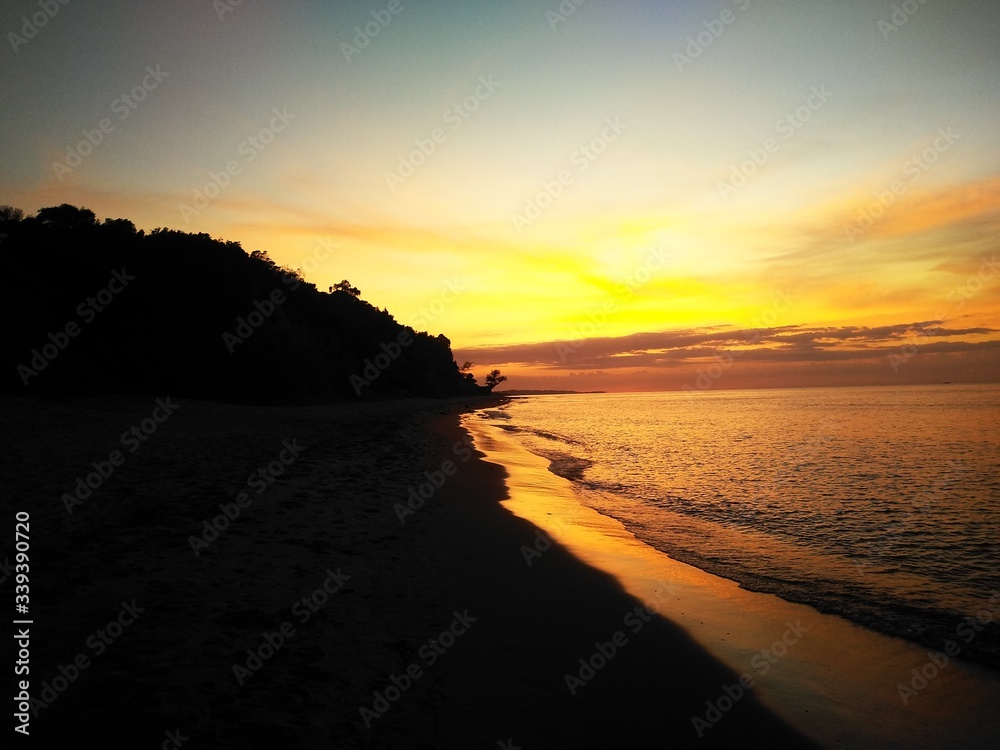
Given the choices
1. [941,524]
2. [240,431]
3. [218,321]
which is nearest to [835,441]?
[941,524]

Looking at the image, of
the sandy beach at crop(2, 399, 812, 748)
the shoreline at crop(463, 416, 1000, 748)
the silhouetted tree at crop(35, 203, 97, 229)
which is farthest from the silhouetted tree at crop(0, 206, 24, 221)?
the shoreline at crop(463, 416, 1000, 748)

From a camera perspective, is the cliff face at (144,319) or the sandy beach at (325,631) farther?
the cliff face at (144,319)

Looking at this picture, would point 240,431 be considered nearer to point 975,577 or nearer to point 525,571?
point 525,571

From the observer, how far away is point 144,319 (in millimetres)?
41125

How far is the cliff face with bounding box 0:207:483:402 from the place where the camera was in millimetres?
32531

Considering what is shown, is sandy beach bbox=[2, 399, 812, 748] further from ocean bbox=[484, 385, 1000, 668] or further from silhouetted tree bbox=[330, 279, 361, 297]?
silhouetted tree bbox=[330, 279, 361, 297]

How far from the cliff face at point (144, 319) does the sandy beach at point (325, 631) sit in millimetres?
25633

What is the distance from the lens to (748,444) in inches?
1487

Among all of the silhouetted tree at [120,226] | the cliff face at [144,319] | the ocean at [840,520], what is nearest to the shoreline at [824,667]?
the ocean at [840,520]

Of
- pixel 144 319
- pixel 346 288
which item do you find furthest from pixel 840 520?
pixel 346 288

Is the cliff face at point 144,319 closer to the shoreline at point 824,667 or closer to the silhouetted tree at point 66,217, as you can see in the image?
the silhouetted tree at point 66,217

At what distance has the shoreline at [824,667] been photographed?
5484mm

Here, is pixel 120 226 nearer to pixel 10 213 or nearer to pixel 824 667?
pixel 10 213

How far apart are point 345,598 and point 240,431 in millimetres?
19880
